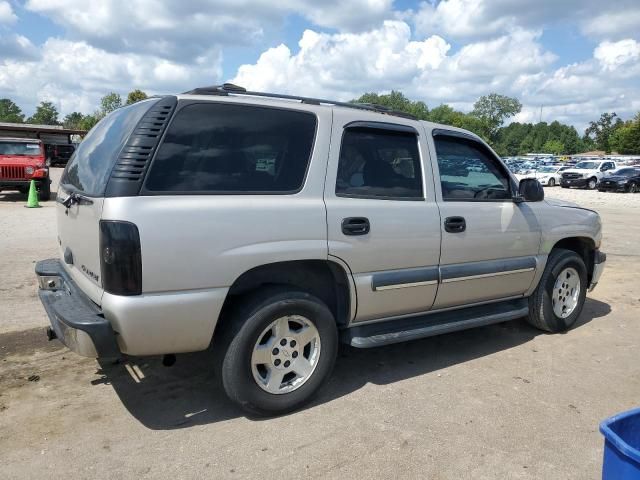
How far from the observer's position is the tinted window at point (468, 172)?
166 inches

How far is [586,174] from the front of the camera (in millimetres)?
31203

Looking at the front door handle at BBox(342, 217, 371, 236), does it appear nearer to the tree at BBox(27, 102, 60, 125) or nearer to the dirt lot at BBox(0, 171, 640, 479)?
the dirt lot at BBox(0, 171, 640, 479)

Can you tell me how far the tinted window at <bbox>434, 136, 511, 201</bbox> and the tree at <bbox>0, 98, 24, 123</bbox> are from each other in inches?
4671

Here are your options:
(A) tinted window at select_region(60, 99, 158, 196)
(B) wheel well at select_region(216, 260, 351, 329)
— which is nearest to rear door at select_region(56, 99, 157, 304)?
(A) tinted window at select_region(60, 99, 158, 196)

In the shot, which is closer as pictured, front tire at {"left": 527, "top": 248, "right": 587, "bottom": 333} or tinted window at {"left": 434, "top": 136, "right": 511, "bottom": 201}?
tinted window at {"left": 434, "top": 136, "right": 511, "bottom": 201}

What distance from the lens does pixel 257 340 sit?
3.29 m

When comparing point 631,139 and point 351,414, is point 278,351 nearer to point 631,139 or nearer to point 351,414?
point 351,414

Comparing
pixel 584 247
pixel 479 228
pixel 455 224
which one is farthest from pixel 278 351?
pixel 584 247

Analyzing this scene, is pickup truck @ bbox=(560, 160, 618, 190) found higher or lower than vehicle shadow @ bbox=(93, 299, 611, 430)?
higher

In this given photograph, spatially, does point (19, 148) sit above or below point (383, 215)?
above

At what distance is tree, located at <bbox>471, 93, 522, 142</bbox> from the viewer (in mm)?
123175

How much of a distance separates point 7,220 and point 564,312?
11214mm

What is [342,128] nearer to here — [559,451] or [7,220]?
[559,451]

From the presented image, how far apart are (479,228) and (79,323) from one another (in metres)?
2.93
